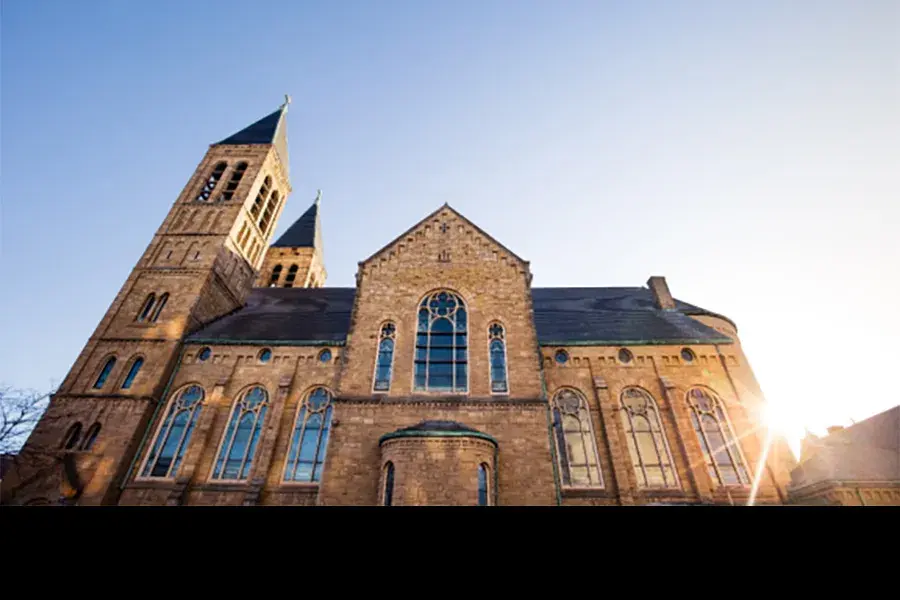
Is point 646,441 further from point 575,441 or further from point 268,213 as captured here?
point 268,213

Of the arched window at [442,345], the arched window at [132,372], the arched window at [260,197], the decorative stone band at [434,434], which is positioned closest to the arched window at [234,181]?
the arched window at [260,197]

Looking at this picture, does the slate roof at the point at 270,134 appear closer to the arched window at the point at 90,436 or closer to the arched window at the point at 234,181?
the arched window at the point at 234,181

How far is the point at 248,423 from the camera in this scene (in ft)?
65.1

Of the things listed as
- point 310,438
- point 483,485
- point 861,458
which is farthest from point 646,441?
point 310,438

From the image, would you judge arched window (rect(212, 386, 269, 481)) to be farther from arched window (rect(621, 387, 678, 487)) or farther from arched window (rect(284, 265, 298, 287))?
arched window (rect(284, 265, 298, 287))

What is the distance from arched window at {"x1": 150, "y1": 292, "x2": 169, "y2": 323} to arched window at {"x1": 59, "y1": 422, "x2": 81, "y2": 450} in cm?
595

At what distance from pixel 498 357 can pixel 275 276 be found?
99.0 feet

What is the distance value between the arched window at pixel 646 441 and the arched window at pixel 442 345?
7.96 metres

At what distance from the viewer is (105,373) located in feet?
69.8

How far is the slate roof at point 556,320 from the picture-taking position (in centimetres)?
2169

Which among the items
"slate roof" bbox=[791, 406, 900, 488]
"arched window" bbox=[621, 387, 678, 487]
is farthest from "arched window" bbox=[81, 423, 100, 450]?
"slate roof" bbox=[791, 406, 900, 488]

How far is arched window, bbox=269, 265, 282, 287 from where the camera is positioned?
1604 inches

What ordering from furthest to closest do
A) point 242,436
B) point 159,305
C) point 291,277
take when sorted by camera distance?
point 291,277, point 159,305, point 242,436
